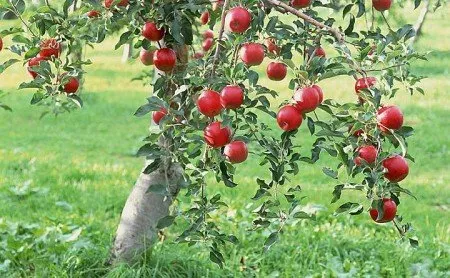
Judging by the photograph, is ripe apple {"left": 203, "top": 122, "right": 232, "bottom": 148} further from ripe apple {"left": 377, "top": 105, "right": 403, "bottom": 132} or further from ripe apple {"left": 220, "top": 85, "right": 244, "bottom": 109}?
ripe apple {"left": 377, "top": 105, "right": 403, "bottom": 132}

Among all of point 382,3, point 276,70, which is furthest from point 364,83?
point 382,3

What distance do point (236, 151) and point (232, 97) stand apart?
162mm

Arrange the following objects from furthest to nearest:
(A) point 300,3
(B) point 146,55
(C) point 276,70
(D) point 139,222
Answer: (D) point 139,222 < (B) point 146,55 < (A) point 300,3 < (C) point 276,70

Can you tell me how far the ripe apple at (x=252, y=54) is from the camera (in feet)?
6.07

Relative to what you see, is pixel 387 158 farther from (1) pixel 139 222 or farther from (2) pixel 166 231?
(2) pixel 166 231

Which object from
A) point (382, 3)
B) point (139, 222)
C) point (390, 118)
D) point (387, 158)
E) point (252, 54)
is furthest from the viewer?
point (139, 222)

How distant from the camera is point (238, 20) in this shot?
1837 mm

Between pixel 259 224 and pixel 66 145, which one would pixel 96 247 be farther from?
pixel 66 145

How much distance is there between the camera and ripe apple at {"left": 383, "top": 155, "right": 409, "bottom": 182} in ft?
5.66

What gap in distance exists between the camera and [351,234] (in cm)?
459

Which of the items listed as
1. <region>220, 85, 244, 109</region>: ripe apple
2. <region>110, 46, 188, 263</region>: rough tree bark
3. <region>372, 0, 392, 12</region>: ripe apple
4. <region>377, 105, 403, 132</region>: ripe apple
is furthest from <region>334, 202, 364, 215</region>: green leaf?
<region>110, 46, 188, 263</region>: rough tree bark

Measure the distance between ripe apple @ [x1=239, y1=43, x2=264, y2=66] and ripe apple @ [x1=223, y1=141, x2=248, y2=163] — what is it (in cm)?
20

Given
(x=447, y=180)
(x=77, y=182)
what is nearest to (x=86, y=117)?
(x=77, y=182)

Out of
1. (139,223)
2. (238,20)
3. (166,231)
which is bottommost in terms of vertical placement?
(166,231)
